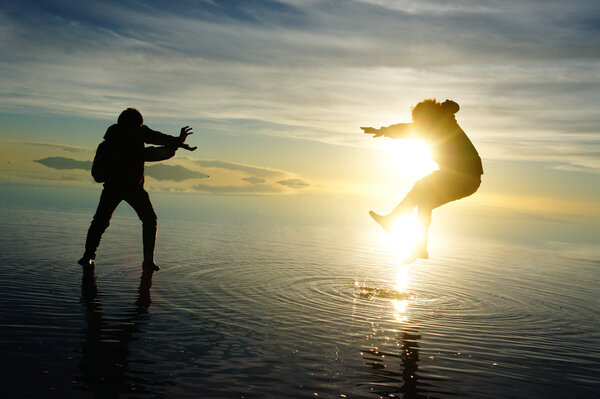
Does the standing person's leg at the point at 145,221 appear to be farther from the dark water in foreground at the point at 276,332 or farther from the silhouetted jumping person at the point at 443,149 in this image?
the silhouetted jumping person at the point at 443,149

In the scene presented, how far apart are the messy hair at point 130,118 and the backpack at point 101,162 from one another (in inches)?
23.7

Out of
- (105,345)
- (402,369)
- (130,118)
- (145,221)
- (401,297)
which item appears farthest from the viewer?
(145,221)

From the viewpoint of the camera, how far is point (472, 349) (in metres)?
7.09

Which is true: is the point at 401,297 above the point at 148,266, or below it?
below

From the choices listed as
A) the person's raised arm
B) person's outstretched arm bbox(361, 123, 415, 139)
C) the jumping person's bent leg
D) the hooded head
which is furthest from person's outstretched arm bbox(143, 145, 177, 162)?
the hooded head

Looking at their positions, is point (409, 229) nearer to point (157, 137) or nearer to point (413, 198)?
point (413, 198)

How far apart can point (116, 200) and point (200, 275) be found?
2.61 metres

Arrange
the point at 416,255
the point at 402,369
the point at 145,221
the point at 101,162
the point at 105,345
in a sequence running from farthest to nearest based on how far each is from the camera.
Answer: the point at 145,221
the point at 101,162
the point at 416,255
the point at 105,345
the point at 402,369

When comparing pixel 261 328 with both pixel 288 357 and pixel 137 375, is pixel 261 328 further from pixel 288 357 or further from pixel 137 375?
pixel 137 375

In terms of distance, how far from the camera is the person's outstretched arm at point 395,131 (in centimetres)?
980

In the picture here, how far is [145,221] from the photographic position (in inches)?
463

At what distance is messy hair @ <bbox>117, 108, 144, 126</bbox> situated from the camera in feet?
37.7

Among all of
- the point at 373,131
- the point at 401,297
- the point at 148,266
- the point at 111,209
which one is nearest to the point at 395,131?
the point at 373,131

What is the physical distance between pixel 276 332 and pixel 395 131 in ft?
15.4
